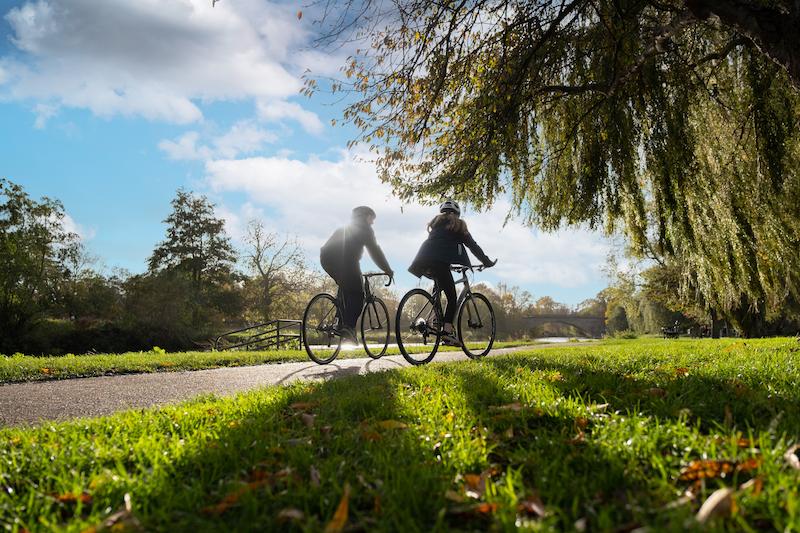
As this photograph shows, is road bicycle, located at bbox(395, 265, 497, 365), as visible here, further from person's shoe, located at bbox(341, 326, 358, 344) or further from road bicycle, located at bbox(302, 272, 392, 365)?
person's shoe, located at bbox(341, 326, 358, 344)

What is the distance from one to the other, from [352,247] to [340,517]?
580 cm

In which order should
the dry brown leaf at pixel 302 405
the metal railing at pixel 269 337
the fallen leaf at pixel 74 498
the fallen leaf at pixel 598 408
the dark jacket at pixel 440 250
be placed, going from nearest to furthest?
the fallen leaf at pixel 74 498 → the fallen leaf at pixel 598 408 → the dry brown leaf at pixel 302 405 → the dark jacket at pixel 440 250 → the metal railing at pixel 269 337

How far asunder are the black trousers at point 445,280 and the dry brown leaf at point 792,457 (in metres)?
4.97

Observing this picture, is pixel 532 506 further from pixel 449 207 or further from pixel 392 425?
pixel 449 207

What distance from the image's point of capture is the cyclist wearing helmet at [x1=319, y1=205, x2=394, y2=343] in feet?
23.9

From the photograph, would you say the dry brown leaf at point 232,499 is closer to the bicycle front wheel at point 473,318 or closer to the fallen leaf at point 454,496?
the fallen leaf at point 454,496

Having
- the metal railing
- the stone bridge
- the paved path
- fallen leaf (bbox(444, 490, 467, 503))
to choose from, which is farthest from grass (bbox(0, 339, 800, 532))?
the stone bridge

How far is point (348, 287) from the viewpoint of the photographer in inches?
288

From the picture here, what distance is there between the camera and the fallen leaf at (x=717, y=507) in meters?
1.51

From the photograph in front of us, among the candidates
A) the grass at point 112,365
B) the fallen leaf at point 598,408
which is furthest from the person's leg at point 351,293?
the fallen leaf at point 598,408

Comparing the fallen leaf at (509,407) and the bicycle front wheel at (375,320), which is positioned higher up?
the bicycle front wheel at (375,320)

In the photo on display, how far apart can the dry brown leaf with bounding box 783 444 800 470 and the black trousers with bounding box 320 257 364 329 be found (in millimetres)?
5741

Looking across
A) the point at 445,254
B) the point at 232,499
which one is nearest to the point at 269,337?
the point at 445,254

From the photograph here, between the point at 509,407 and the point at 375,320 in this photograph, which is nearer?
the point at 509,407
